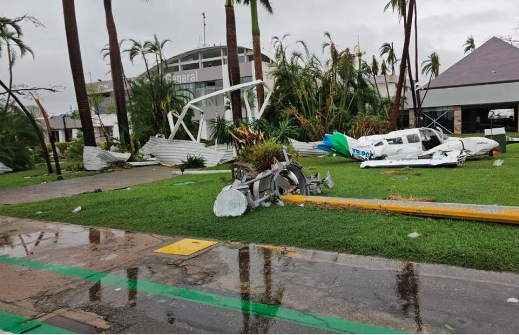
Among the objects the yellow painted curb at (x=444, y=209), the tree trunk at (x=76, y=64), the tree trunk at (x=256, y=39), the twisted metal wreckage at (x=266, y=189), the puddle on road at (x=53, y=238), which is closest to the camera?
the yellow painted curb at (x=444, y=209)

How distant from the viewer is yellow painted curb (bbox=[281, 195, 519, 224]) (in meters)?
5.48

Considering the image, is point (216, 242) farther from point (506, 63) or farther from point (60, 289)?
point (506, 63)

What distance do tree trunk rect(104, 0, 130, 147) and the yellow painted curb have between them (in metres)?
17.1

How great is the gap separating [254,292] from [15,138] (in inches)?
974

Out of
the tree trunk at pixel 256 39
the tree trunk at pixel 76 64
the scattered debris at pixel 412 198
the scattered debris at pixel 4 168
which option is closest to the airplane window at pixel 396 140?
the scattered debris at pixel 412 198

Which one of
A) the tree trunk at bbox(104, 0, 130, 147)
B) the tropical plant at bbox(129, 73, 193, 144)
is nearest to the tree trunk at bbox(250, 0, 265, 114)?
the tropical plant at bbox(129, 73, 193, 144)

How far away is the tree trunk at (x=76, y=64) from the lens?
1855 cm

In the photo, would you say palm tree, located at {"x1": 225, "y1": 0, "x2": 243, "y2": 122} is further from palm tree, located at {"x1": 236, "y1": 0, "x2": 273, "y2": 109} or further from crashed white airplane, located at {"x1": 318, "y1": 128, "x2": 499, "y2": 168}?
crashed white airplane, located at {"x1": 318, "y1": 128, "x2": 499, "y2": 168}

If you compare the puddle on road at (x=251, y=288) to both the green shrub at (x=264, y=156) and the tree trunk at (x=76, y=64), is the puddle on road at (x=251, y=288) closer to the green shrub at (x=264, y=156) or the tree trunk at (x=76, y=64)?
the green shrub at (x=264, y=156)

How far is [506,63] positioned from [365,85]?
1472 centimetres

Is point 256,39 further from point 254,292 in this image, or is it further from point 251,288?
point 254,292

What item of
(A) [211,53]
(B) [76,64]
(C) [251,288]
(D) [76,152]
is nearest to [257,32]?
(B) [76,64]

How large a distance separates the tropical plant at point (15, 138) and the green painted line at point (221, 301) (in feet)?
66.3

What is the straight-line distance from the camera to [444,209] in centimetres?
597
